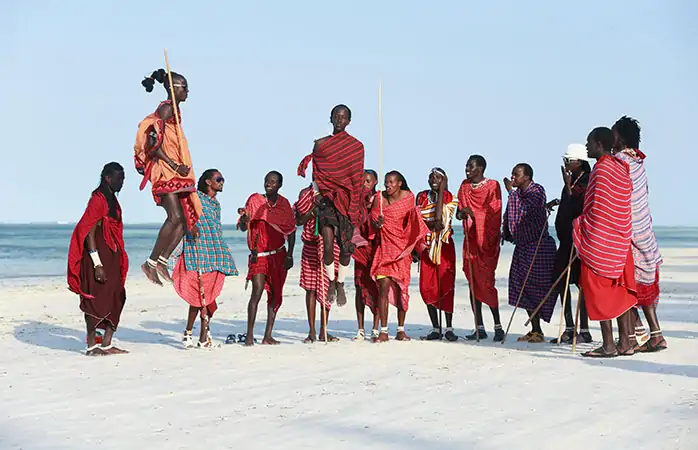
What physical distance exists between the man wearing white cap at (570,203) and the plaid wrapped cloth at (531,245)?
0.72ft

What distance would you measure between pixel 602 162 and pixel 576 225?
0.64 meters

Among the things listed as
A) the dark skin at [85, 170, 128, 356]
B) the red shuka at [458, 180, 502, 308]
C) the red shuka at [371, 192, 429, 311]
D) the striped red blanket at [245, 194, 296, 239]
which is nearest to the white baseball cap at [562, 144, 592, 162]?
the red shuka at [458, 180, 502, 308]

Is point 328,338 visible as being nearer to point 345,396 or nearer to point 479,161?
point 479,161

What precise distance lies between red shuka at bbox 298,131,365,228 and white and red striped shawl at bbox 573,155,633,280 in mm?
2573

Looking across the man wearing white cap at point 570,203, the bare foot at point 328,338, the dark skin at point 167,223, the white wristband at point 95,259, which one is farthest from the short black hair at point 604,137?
the white wristband at point 95,259

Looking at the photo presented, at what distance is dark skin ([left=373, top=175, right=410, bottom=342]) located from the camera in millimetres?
9500

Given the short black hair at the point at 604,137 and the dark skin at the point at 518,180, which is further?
the dark skin at the point at 518,180

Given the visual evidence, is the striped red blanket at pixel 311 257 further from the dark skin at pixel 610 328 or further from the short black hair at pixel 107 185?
the dark skin at pixel 610 328

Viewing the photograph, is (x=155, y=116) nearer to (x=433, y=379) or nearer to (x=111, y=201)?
(x=111, y=201)

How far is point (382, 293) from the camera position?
9.59 metres

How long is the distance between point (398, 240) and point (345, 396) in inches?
138

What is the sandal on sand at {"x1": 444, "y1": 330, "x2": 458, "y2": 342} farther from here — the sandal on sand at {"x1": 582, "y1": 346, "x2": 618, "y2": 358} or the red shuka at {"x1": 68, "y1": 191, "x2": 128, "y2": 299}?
the red shuka at {"x1": 68, "y1": 191, "x2": 128, "y2": 299}

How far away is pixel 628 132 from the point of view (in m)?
8.20

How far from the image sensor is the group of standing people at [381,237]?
804 centimetres
